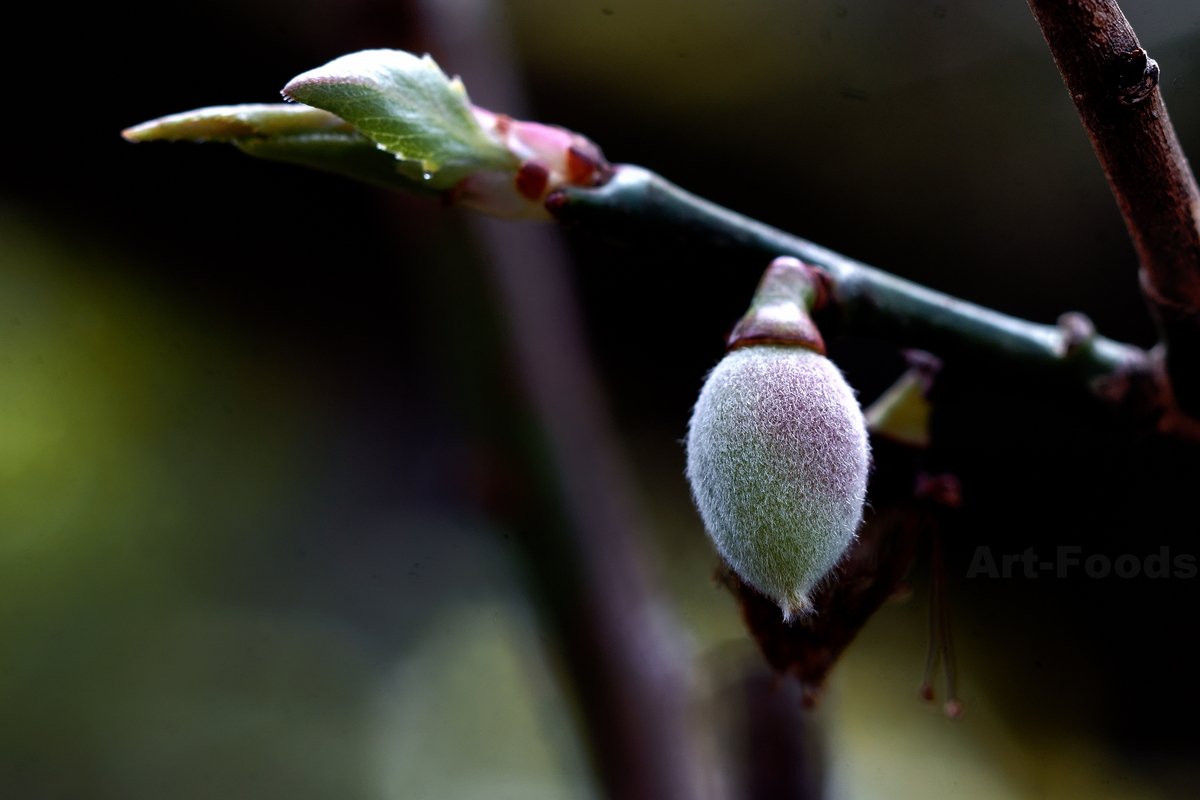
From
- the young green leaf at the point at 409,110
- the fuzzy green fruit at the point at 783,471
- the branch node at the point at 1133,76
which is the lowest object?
the fuzzy green fruit at the point at 783,471

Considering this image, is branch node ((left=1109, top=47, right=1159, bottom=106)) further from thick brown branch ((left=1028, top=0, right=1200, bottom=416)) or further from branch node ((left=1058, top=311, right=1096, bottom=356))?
branch node ((left=1058, top=311, right=1096, bottom=356))

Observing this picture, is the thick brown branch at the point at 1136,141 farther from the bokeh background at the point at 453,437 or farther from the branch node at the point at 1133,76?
the bokeh background at the point at 453,437

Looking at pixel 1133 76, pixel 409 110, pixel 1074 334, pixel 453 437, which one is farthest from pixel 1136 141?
pixel 453 437

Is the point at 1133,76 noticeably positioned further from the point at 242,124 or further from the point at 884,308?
the point at 242,124

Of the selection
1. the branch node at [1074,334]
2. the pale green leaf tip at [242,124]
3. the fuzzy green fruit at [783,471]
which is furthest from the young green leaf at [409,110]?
the branch node at [1074,334]

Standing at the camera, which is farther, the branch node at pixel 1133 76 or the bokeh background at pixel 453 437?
the bokeh background at pixel 453 437

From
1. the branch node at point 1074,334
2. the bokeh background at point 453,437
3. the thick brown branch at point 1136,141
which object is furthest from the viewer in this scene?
the bokeh background at point 453,437
